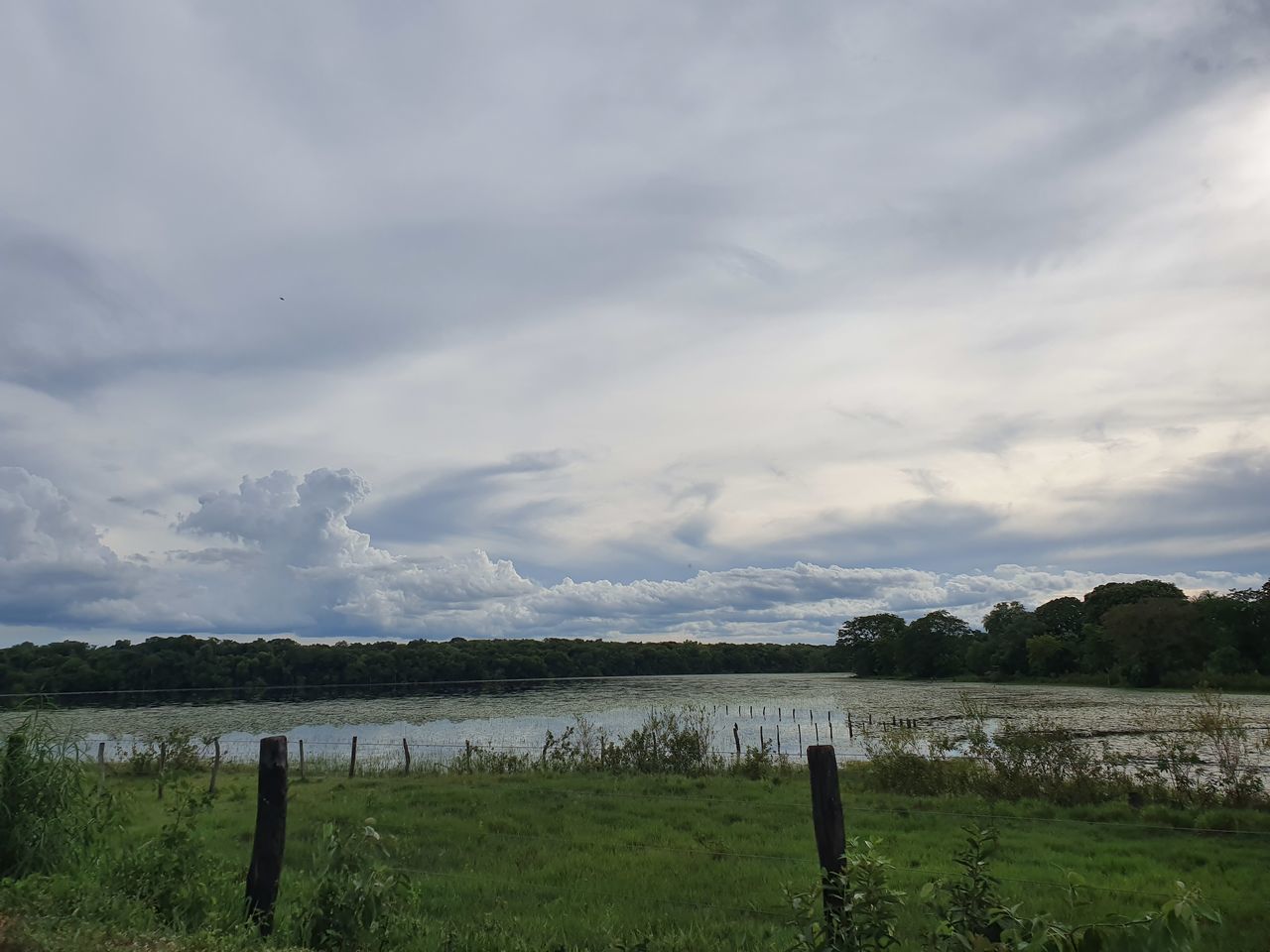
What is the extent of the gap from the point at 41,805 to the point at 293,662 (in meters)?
122

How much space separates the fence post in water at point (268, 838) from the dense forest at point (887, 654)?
6713 cm

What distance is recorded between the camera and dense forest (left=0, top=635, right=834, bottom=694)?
10075 cm

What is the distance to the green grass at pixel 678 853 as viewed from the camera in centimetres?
912

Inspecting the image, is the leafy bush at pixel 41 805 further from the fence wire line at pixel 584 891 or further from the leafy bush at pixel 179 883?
the fence wire line at pixel 584 891

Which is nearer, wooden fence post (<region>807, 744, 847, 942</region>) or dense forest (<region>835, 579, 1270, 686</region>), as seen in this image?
wooden fence post (<region>807, 744, 847, 942</region>)

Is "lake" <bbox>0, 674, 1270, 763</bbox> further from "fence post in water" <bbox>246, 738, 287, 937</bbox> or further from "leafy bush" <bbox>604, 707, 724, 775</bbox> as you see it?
"fence post in water" <bbox>246, 738, 287, 937</bbox>

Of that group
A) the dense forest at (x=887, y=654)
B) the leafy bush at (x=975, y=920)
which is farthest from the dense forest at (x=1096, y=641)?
the leafy bush at (x=975, y=920)

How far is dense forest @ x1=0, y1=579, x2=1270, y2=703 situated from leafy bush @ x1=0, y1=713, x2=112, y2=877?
65393 mm

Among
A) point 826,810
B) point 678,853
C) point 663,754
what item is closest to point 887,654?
point 663,754

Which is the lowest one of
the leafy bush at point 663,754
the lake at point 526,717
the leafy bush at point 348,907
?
the lake at point 526,717

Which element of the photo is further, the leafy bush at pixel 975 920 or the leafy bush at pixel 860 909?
the leafy bush at pixel 860 909

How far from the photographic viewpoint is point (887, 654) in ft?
444

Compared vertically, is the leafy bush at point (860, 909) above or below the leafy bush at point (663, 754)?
above

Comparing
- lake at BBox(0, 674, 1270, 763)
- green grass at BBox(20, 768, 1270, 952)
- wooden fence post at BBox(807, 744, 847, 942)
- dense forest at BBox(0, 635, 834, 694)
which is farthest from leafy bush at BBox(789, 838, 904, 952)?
dense forest at BBox(0, 635, 834, 694)
